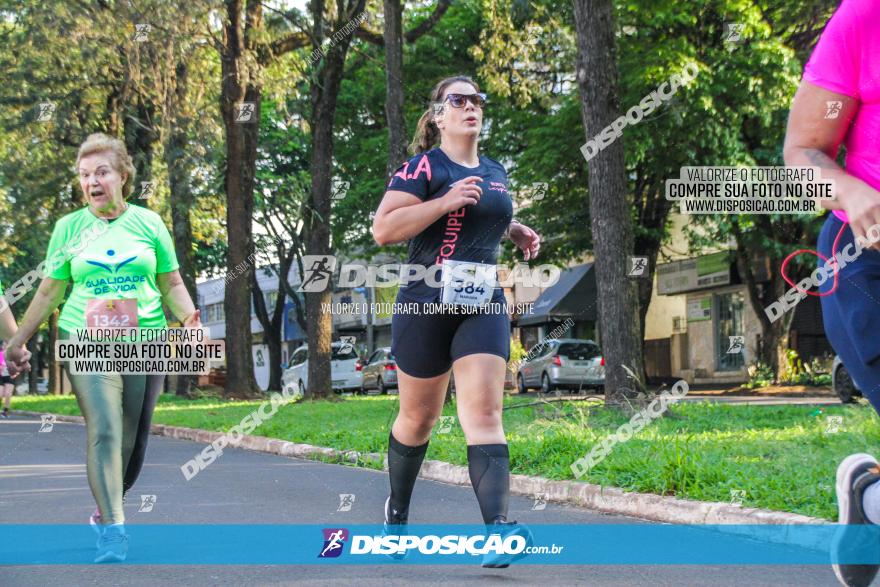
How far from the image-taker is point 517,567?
4883 millimetres

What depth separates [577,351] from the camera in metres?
30.8

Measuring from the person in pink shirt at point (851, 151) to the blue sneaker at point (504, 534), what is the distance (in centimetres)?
146

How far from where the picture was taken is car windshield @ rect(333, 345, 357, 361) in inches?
1485

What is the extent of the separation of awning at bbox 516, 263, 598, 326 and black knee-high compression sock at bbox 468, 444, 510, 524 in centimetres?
3319

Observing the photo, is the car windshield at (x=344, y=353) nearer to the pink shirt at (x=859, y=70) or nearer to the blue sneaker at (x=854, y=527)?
the blue sneaker at (x=854, y=527)

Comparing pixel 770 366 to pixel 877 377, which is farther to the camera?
pixel 770 366

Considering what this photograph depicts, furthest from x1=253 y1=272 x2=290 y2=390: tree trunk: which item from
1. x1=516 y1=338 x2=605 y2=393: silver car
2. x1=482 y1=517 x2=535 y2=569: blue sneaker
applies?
x1=482 y1=517 x2=535 y2=569: blue sneaker

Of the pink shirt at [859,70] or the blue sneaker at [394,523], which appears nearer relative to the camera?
the pink shirt at [859,70]

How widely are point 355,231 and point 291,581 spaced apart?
2764cm

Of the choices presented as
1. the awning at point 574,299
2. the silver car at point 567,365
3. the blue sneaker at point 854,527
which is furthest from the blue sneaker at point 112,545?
the awning at point 574,299

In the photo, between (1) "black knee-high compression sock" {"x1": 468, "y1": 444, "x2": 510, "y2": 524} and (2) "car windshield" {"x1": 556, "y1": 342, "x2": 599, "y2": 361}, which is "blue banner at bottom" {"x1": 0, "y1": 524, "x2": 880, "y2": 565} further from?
(2) "car windshield" {"x1": 556, "y1": 342, "x2": 599, "y2": 361}

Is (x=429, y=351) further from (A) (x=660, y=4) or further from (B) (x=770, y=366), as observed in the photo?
(B) (x=770, y=366)

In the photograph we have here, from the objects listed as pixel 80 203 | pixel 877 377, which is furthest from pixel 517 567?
→ pixel 80 203

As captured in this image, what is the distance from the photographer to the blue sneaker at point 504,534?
421 centimetres
